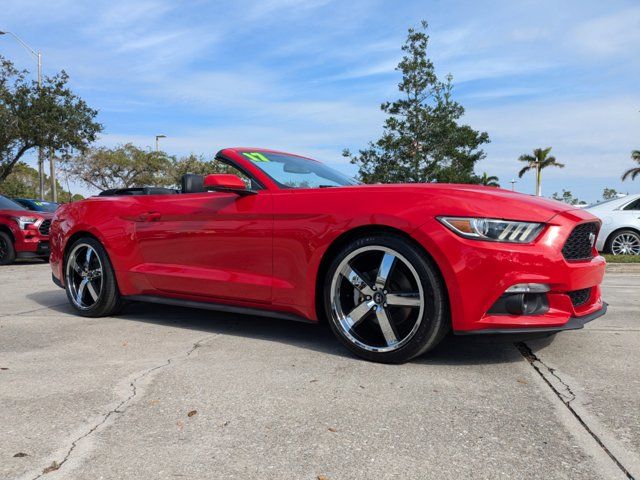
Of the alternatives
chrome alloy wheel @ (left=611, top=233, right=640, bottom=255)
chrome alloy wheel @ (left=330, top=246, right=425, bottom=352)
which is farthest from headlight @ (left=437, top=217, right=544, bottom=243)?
chrome alloy wheel @ (left=611, top=233, right=640, bottom=255)

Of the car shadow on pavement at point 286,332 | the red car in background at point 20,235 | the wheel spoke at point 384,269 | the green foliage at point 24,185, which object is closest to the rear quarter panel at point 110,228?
the car shadow on pavement at point 286,332

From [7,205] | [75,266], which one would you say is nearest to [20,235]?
[7,205]

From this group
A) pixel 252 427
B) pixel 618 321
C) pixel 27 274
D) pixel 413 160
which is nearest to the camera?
pixel 252 427

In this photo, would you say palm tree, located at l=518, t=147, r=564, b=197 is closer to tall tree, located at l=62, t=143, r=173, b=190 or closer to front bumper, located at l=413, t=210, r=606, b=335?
tall tree, located at l=62, t=143, r=173, b=190

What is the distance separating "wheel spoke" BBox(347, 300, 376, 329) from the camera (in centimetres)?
326

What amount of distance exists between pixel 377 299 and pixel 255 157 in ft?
5.10

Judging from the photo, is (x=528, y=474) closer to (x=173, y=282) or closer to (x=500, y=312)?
(x=500, y=312)

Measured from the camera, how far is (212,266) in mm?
3953

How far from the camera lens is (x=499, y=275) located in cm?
292

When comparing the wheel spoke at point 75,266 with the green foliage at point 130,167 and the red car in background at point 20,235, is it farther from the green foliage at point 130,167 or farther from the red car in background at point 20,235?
the green foliage at point 130,167

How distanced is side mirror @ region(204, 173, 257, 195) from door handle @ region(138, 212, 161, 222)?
31.4 inches

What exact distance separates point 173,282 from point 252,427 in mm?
2084

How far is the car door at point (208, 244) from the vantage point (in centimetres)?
370

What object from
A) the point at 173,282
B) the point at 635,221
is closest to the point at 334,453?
the point at 173,282
